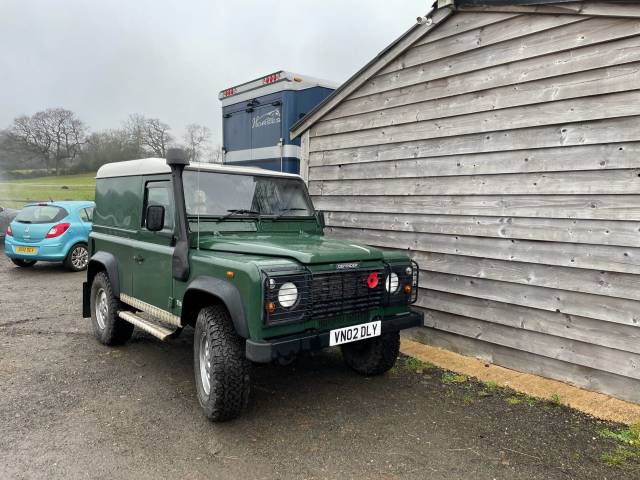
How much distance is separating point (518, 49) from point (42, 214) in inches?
369

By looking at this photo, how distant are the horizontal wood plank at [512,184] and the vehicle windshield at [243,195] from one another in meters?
A: 1.15

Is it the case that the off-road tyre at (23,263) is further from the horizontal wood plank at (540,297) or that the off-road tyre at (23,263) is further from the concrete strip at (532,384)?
the horizontal wood plank at (540,297)

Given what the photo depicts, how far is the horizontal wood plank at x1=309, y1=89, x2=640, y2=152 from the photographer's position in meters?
3.48

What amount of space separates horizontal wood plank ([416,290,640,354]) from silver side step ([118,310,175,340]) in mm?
2698

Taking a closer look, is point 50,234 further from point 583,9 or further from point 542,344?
point 583,9

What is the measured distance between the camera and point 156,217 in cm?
366

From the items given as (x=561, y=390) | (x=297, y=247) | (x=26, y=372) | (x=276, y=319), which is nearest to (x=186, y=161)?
(x=297, y=247)

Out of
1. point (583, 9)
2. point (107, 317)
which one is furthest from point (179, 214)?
point (583, 9)

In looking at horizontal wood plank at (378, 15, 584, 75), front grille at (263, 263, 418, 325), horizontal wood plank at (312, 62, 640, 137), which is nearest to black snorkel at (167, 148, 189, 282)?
front grille at (263, 263, 418, 325)

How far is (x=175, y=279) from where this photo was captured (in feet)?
12.0

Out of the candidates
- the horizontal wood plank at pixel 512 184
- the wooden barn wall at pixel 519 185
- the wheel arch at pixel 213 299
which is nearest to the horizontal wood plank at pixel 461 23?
the wooden barn wall at pixel 519 185

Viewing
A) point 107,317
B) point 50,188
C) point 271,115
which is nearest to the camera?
point 107,317

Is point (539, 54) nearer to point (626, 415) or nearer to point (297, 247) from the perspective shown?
point (297, 247)

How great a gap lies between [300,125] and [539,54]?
3279mm
